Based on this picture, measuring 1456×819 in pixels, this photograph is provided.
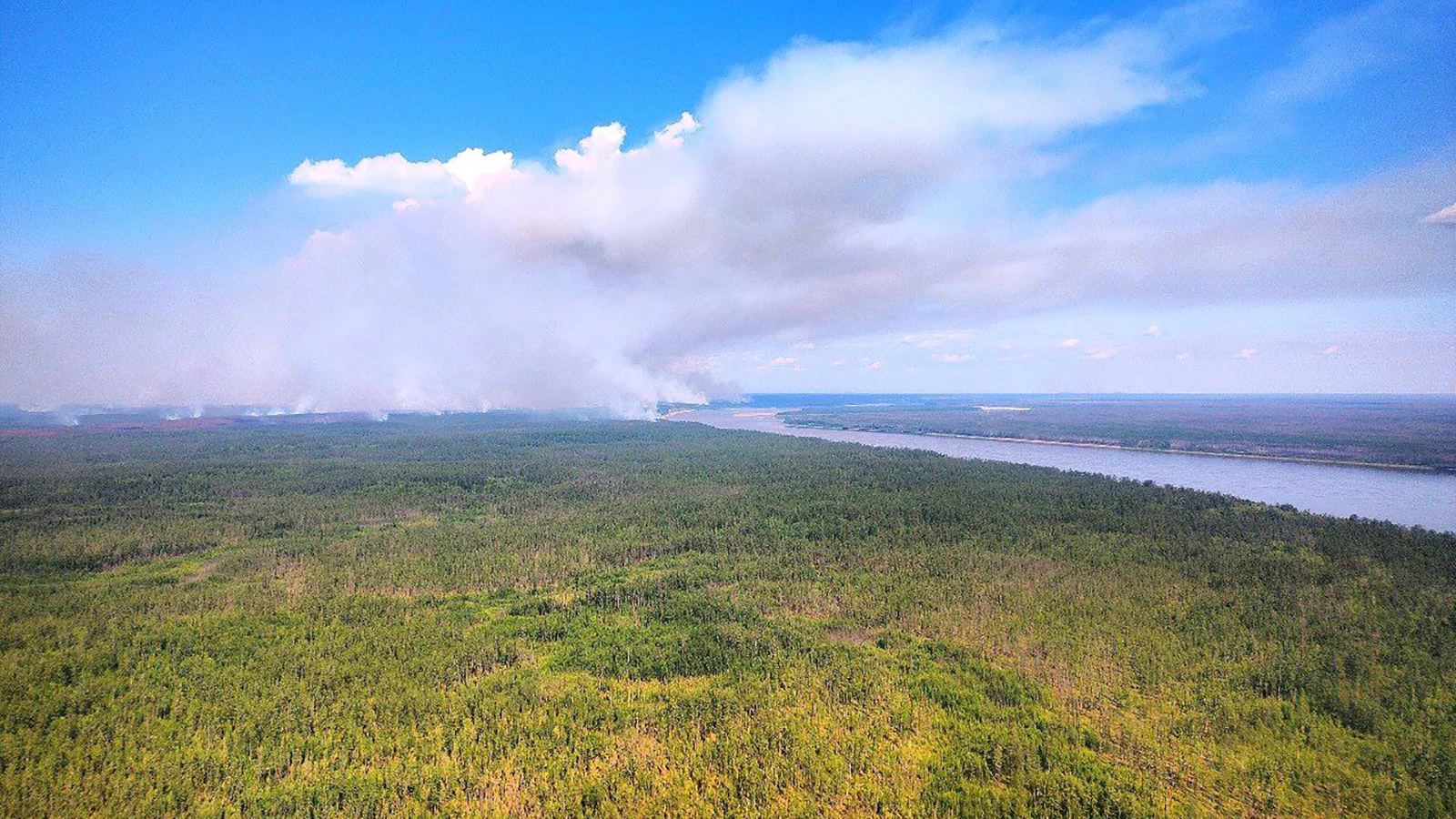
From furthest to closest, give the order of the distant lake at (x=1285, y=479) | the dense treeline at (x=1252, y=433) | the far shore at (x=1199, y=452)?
the dense treeline at (x=1252, y=433) → the far shore at (x=1199, y=452) → the distant lake at (x=1285, y=479)

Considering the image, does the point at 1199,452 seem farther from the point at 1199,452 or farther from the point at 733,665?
the point at 733,665

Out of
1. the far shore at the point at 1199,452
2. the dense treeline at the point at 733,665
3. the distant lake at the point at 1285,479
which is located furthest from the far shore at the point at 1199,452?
the dense treeline at the point at 733,665

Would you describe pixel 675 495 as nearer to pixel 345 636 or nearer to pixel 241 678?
pixel 345 636

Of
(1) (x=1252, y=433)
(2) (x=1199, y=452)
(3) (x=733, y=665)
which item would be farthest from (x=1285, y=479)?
(3) (x=733, y=665)

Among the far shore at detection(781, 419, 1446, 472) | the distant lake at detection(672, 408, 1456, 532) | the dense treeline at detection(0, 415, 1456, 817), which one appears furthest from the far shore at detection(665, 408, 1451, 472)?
the dense treeline at detection(0, 415, 1456, 817)

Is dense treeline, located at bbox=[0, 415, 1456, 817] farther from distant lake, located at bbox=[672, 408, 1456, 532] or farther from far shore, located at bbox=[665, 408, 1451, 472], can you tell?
far shore, located at bbox=[665, 408, 1451, 472]

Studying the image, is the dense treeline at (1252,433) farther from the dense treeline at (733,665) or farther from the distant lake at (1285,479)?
the dense treeline at (733,665)

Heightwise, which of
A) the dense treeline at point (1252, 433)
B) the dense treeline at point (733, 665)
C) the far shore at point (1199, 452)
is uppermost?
the dense treeline at point (1252, 433)
